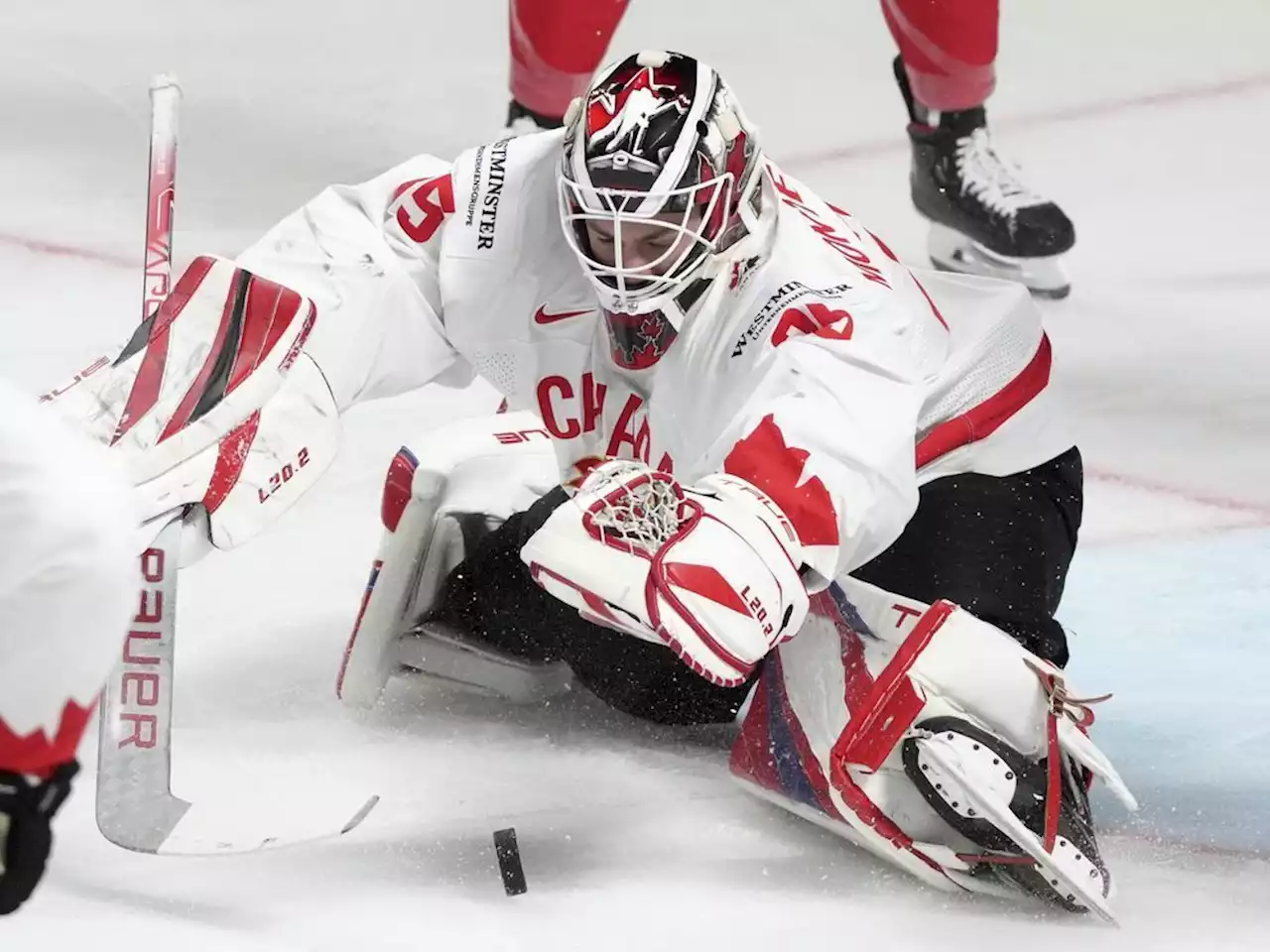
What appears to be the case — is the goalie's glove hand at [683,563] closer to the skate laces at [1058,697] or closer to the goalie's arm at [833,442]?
the goalie's arm at [833,442]

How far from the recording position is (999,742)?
2.20 meters

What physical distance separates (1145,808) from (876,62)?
2561 millimetres

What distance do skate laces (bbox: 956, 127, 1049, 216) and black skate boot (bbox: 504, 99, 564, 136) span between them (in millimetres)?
863

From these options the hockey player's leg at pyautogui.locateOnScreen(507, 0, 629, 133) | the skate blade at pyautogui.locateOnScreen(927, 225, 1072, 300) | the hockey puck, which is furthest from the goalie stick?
the skate blade at pyautogui.locateOnScreen(927, 225, 1072, 300)

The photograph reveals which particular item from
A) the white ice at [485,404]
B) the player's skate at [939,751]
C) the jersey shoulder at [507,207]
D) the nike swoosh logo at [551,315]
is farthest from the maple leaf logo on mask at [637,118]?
the white ice at [485,404]

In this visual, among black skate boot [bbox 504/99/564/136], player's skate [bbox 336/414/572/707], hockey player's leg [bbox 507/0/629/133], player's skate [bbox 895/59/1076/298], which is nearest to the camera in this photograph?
player's skate [bbox 336/414/572/707]

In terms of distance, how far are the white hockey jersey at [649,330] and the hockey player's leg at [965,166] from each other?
1589 mm

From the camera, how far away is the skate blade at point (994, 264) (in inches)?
162

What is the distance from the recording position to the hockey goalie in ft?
6.72

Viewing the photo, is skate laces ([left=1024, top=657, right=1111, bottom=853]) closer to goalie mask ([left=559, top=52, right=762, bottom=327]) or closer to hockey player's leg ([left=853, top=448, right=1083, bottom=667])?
hockey player's leg ([left=853, top=448, right=1083, bottom=667])

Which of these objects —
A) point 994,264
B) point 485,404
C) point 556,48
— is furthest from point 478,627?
point 994,264

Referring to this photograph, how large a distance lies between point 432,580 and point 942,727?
2.58 feet

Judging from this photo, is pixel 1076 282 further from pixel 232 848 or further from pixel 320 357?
pixel 232 848

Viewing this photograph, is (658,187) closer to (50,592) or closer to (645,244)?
(645,244)
